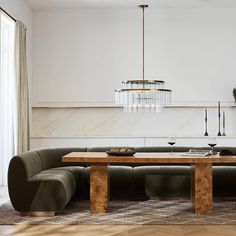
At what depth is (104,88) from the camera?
26.7ft

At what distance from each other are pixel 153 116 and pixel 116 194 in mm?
2318

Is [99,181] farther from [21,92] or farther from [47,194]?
[21,92]

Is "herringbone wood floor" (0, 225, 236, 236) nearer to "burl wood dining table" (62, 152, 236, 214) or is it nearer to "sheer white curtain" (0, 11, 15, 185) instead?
"burl wood dining table" (62, 152, 236, 214)

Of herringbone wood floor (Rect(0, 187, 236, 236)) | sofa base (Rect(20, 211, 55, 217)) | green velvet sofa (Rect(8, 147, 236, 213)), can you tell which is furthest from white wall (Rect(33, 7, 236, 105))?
herringbone wood floor (Rect(0, 187, 236, 236))

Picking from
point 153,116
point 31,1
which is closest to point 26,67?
point 31,1

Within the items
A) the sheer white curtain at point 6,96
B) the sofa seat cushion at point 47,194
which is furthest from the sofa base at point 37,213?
the sheer white curtain at point 6,96

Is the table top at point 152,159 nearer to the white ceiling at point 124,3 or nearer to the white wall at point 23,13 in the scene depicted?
the white wall at point 23,13

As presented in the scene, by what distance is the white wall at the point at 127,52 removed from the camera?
26.5 ft

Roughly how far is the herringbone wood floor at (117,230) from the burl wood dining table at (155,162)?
2.30 ft

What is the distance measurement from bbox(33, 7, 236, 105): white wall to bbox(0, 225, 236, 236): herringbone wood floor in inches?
149

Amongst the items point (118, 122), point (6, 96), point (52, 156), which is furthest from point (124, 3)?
point (52, 156)

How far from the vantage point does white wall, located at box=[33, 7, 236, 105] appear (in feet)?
26.5

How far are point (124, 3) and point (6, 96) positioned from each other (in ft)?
7.63

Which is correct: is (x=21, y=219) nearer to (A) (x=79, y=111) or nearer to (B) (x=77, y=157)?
(B) (x=77, y=157)
